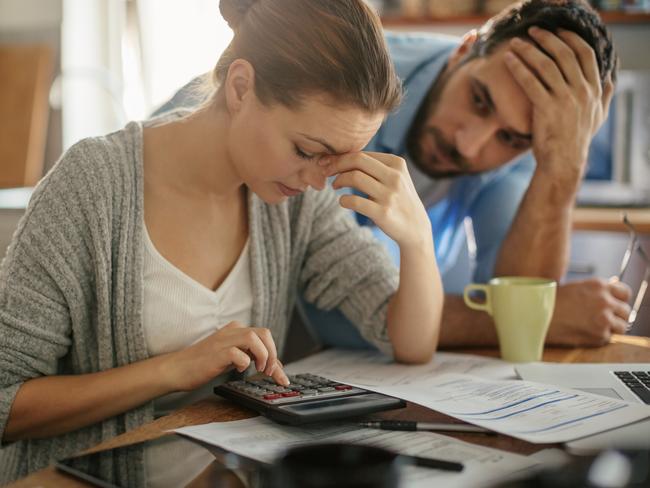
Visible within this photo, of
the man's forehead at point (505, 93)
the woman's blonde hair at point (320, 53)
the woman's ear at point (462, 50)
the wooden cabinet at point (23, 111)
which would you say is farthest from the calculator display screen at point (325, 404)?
the wooden cabinet at point (23, 111)

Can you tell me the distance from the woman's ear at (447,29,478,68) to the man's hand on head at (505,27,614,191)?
0.63 feet

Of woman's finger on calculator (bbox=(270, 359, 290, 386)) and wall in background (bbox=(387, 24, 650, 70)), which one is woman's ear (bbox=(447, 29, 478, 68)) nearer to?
woman's finger on calculator (bbox=(270, 359, 290, 386))

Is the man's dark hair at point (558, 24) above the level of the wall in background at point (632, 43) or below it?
below

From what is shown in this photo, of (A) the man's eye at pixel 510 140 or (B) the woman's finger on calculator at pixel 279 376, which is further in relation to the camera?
(A) the man's eye at pixel 510 140

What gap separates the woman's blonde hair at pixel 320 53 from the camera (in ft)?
3.17

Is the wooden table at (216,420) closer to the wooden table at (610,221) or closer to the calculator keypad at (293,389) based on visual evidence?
the calculator keypad at (293,389)

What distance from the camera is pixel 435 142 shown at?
1595 mm

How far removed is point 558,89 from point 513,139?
0.14 meters

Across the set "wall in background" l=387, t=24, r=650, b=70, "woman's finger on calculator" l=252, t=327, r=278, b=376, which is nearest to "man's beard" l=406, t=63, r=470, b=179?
"woman's finger on calculator" l=252, t=327, r=278, b=376

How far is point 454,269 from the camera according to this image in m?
2.29

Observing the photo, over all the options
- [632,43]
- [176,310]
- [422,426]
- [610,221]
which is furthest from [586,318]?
[632,43]

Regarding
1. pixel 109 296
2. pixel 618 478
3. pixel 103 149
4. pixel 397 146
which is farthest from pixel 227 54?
pixel 618 478

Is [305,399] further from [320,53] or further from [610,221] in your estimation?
[610,221]

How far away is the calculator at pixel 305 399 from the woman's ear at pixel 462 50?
90cm
